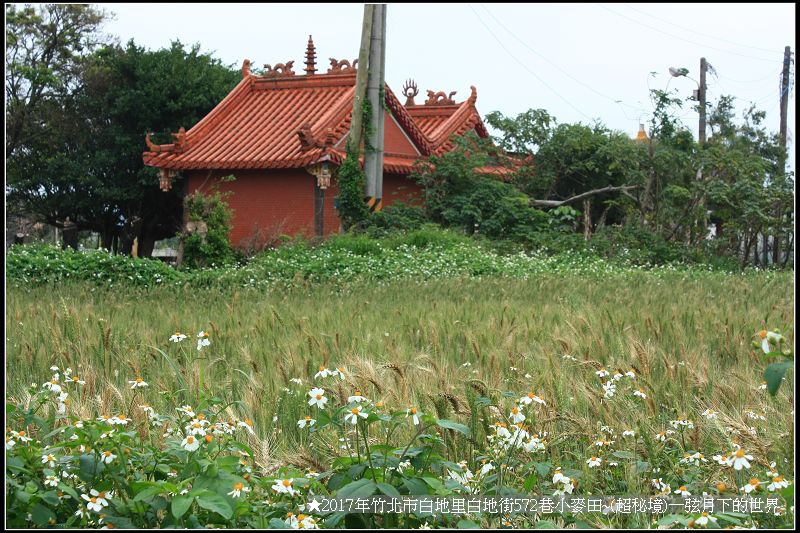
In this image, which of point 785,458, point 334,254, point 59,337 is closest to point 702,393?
point 785,458

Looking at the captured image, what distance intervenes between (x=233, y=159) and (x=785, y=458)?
17909mm

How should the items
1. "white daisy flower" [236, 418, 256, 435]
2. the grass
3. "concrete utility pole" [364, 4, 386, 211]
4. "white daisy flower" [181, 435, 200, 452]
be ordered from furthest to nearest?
"concrete utility pole" [364, 4, 386, 211] < the grass < "white daisy flower" [236, 418, 256, 435] < "white daisy flower" [181, 435, 200, 452]

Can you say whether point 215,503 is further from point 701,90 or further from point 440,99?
point 701,90

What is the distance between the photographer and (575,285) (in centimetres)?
1051

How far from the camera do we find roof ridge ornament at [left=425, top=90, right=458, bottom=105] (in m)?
Result: 26.2

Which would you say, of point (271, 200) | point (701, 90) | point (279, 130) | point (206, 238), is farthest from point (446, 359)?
point (701, 90)

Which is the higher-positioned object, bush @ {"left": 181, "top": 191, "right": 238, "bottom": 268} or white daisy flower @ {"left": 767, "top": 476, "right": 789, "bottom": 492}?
bush @ {"left": 181, "top": 191, "right": 238, "bottom": 268}

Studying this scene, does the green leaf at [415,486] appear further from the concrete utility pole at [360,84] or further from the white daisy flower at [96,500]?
the concrete utility pole at [360,84]

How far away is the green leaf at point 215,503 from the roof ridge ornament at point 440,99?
24.2 meters

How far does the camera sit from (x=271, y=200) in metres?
20.4

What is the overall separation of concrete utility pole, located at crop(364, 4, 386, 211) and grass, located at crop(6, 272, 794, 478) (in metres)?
10.2

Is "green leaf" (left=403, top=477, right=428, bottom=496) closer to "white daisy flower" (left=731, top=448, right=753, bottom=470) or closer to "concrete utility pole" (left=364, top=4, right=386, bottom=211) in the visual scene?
"white daisy flower" (left=731, top=448, right=753, bottom=470)

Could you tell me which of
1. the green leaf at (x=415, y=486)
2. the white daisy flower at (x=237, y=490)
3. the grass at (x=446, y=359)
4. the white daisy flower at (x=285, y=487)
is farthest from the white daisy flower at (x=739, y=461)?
the white daisy flower at (x=237, y=490)

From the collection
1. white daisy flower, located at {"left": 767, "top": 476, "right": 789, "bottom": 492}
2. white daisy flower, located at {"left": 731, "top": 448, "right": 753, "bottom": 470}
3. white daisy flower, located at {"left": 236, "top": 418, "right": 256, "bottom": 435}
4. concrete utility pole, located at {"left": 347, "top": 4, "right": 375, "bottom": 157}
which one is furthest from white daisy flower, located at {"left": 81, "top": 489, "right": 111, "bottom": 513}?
concrete utility pole, located at {"left": 347, "top": 4, "right": 375, "bottom": 157}
